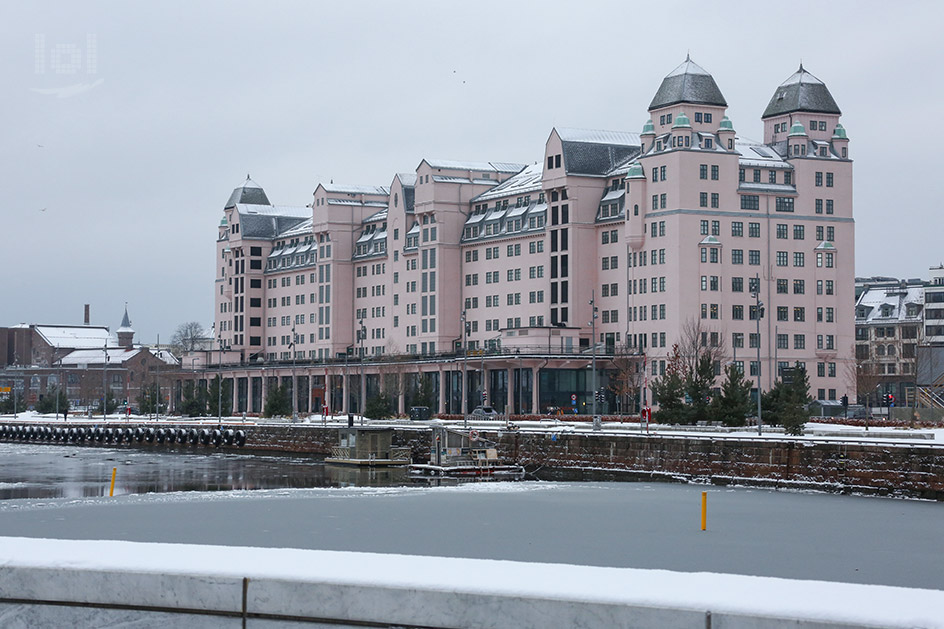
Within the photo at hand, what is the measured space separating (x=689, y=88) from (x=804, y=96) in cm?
1558

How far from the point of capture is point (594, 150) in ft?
484

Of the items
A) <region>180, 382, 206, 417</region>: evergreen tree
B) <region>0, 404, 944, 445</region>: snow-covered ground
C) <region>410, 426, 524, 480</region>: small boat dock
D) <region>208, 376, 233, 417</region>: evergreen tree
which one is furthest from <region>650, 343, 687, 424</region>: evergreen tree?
<region>180, 382, 206, 417</region>: evergreen tree

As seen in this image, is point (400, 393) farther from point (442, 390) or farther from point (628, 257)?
point (628, 257)

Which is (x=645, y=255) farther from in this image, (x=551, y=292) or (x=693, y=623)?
(x=693, y=623)

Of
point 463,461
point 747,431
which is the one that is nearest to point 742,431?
point 747,431

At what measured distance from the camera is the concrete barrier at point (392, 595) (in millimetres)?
11086

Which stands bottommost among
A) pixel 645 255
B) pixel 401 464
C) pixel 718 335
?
pixel 401 464

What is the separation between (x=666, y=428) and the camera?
9056 cm

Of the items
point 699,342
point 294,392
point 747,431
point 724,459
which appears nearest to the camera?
point 724,459

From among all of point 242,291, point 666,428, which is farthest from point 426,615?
point 242,291

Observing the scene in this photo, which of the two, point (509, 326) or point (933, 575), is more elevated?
point (509, 326)

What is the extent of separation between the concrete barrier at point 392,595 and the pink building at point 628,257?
111 metres

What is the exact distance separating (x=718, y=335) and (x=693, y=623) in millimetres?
123630

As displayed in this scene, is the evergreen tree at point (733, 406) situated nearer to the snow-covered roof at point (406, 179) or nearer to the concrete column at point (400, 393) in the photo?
the concrete column at point (400, 393)
